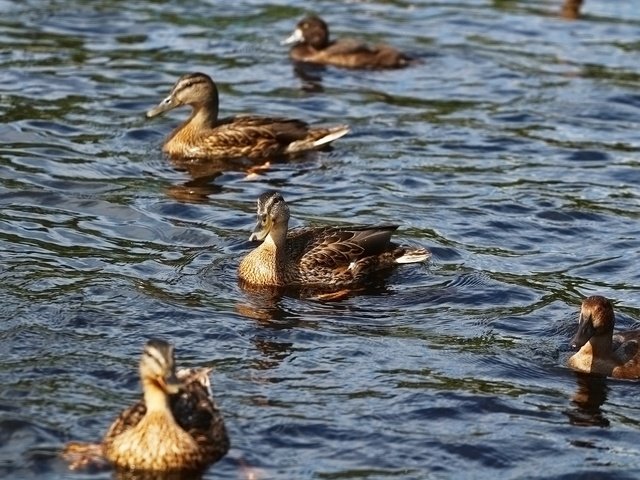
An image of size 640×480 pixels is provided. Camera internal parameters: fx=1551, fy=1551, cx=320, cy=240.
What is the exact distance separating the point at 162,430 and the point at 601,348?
4112 mm

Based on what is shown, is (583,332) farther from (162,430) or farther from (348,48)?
(348,48)

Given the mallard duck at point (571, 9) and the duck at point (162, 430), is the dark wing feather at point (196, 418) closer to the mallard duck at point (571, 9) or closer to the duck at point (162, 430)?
the duck at point (162, 430)

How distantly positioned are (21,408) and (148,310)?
2.29 meters

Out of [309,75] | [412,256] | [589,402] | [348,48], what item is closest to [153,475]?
[589,402]

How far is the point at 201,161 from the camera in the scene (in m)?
18.3

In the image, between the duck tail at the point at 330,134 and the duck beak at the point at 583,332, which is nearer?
the duck beak at the point at 583,332

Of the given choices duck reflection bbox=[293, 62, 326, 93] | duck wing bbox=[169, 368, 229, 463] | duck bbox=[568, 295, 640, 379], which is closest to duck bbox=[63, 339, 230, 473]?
duck wing bbox=[169, 368, 229, 463]

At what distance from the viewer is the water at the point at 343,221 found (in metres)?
10.7

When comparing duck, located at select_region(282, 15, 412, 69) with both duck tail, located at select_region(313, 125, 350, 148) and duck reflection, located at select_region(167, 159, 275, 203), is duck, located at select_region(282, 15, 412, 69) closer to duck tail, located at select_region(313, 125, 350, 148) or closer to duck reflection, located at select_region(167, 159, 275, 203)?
duck tail, located at select_region(313, 125, 350, 148)

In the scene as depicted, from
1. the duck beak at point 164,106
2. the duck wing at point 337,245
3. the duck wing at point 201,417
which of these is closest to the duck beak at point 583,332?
the duck wing at point 337,245

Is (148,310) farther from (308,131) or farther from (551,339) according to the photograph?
(308,131)

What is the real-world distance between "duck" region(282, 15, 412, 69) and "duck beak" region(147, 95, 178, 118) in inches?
183

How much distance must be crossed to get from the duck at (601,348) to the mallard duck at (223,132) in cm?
691

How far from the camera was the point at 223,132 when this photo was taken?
60.8 ft
